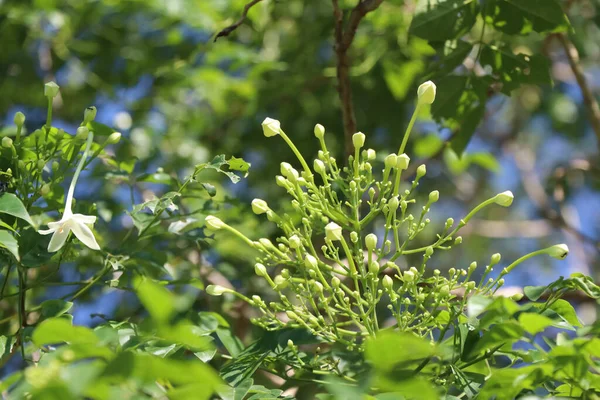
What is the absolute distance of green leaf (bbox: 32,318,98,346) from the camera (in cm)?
86

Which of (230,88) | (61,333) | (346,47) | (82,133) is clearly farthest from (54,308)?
(230,88)

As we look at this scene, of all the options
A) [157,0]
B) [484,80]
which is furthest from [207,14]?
[484,80]

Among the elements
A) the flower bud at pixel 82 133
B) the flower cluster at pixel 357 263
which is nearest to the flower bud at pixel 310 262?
the flower cluster at pixel 357 263

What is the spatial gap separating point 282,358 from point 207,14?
2213mm

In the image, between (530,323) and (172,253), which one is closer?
(530,323)

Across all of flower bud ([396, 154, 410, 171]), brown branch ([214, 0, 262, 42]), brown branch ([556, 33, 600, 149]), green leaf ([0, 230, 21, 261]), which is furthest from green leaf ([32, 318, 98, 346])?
brown branch ([556, 33, 600, 149])

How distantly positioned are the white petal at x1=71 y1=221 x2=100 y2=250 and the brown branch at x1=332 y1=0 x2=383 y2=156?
771 mm

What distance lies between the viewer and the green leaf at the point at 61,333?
2.83 feet

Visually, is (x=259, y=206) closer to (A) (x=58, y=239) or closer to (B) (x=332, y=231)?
(B) (x=332, y=231)

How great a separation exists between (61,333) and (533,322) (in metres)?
0.67

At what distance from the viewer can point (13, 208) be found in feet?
4.06

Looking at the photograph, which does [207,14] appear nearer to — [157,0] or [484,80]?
[157,0]

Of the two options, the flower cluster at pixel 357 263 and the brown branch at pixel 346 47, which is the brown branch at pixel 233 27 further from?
the flower cluster at pixel 357 263

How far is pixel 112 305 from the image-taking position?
331cm
